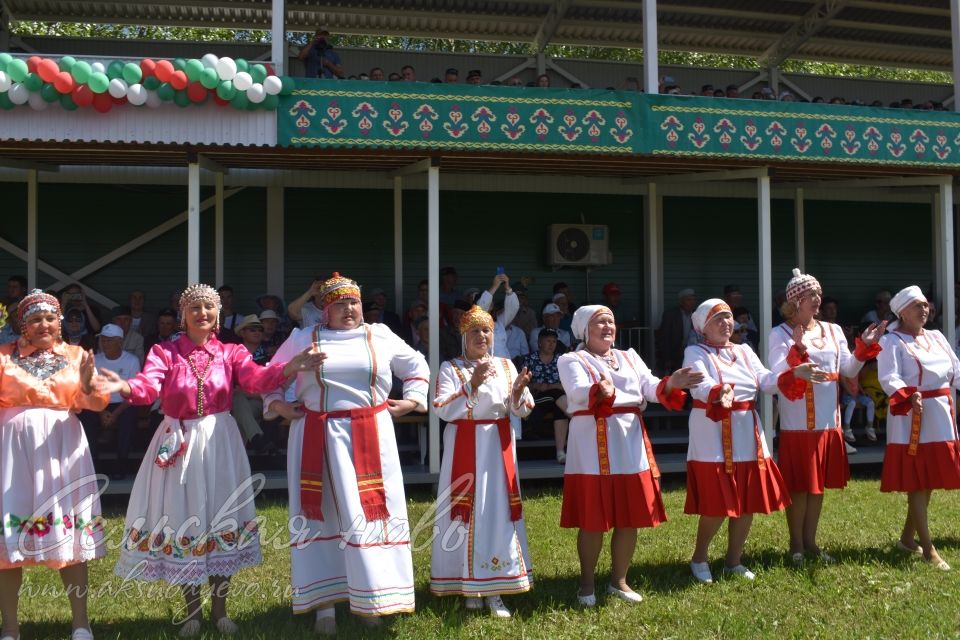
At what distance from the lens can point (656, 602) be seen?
4.95m

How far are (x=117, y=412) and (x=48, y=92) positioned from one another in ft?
9.02

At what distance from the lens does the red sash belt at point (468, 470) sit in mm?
4774

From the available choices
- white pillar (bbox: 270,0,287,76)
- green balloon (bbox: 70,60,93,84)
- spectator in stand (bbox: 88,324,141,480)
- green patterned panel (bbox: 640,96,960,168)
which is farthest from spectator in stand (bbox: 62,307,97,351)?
green patterned panel (bbox: 640,96,960,168)

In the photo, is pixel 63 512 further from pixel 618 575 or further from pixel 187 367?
pixel 618 575

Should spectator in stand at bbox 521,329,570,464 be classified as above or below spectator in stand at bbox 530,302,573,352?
below

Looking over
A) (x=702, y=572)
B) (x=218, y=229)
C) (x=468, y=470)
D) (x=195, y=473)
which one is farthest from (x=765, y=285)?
(x=195, y=473)

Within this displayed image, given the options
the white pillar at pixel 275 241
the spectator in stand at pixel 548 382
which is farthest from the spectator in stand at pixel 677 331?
the white pillar at pixel 275 241

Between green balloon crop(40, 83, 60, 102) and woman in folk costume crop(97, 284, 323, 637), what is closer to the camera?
woman in folk costume crop(97, 284, 323, 637)

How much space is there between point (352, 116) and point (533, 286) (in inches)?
157

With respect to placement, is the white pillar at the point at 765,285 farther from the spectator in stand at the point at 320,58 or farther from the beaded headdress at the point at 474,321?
the spectator in stand at the point at 320,58

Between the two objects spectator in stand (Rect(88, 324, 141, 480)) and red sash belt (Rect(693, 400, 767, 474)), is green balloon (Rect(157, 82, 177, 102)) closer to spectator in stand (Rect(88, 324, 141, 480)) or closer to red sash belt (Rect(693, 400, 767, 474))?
spectator in stand (Rect(88, 324, 141, 480))

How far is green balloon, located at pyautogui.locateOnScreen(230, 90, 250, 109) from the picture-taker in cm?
739

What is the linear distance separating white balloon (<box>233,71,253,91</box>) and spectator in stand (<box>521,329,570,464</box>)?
351 centimetres

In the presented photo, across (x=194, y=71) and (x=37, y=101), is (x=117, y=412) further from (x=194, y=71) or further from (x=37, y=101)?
(x=194, y=71)
